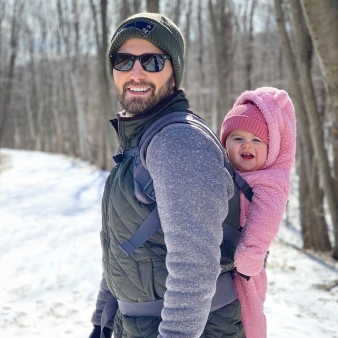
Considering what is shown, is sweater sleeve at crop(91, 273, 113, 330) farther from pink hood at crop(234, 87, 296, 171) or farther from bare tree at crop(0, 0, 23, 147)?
bare tree at crop(0, 0, 23, 147)

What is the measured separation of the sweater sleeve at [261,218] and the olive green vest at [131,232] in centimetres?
37

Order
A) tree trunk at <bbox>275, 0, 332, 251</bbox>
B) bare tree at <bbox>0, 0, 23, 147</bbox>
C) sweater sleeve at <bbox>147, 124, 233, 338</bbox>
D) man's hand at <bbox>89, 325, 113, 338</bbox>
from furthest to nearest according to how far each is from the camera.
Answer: bare tree at <bbox>0, 0, 23, 147</bbox>, tree trunk at <bbox>275, 0, 332, 251</bbox>, man's hand at <bbox>89, 325, 113, 338</bbox>, sweater sleeve at <bbox>147, 124, 233, 338</bbox>

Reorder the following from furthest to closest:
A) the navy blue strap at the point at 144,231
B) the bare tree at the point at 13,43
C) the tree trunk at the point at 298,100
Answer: the bare tree at the point at 13,43 → the tree trunk at the point at 298,100 → the navy blue strap at the point at 144,231

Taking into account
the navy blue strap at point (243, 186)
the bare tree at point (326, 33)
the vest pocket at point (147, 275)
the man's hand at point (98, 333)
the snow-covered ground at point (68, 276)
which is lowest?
the snow-covered ground at point (68, 276)

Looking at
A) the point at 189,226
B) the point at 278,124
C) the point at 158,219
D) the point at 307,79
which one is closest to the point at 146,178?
the point at 158,219

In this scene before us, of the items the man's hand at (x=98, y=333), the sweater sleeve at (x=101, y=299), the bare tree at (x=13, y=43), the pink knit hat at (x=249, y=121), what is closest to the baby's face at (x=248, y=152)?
the pink knit hat at (x=249, y=121)

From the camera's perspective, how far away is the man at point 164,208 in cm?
132

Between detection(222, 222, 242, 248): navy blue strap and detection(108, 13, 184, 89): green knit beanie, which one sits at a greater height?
detection(108, 13, 184, 89): green knit beanie

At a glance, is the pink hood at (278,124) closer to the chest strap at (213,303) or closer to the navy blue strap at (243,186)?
the navy blue strap at (243,186)

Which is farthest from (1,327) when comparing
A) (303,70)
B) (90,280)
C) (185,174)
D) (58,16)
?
(58,16)

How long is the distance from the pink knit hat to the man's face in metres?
0.40

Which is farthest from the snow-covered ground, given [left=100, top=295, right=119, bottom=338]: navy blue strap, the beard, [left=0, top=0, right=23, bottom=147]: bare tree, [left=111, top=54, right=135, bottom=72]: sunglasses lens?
[left=0, top=0, right=23, bottom=147]: bare tree

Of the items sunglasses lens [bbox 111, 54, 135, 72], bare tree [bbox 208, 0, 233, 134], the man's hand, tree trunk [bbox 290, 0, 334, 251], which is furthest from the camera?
bare tree [bbox 208, 0, 233, 134]

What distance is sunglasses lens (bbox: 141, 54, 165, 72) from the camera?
1.68 m
